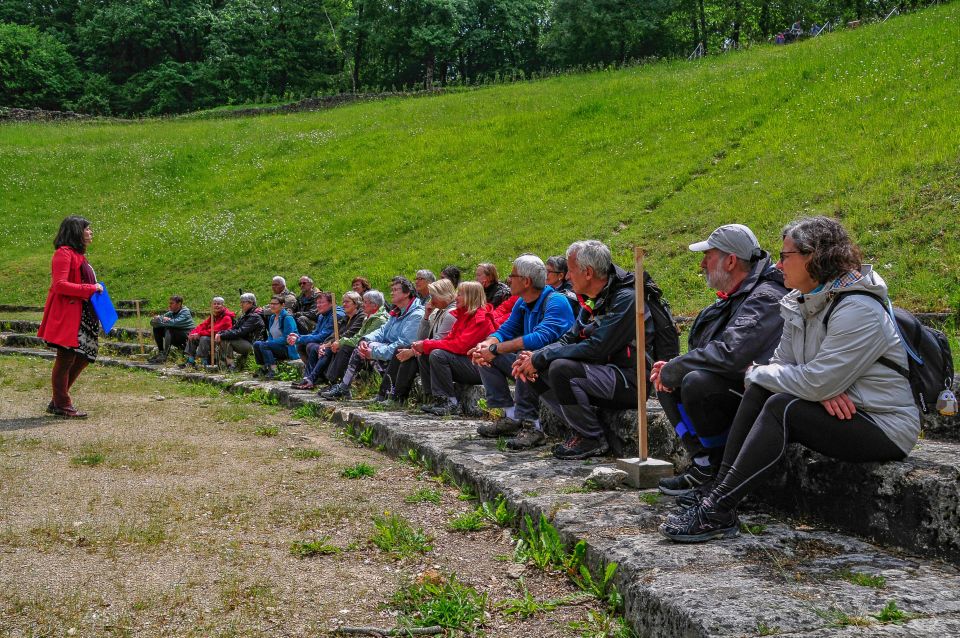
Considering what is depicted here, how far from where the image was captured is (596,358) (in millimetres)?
5098

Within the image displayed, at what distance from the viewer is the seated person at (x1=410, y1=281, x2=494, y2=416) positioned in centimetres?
711

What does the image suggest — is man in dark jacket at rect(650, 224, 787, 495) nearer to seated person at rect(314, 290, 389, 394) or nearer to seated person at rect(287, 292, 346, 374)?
seated person at rect(314, 290, 389, 394)

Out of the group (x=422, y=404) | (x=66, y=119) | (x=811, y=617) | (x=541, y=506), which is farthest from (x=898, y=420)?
(x=66, y=119)

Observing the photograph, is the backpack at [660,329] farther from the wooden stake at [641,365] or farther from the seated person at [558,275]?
the seated person at [558,275]

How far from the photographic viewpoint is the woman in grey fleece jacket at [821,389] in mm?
3086

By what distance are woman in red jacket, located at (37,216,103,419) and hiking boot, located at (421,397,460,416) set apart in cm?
342

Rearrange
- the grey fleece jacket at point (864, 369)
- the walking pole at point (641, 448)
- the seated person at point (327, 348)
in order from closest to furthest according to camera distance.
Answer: the grey fleece jacket at point (864, 369) → the walking pole at point (641, 448) → the seated person at point (327, 348)

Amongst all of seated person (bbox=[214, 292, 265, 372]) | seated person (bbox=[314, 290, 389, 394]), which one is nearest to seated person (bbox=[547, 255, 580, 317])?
seated person (bbox=[314, 290, 389, 394])

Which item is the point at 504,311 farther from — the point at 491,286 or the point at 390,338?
the point at 390,338

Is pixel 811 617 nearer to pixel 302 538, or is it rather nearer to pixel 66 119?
pixel 302 538

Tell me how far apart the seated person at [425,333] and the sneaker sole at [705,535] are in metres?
4.62

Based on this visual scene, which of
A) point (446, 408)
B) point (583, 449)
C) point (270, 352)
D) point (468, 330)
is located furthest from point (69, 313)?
point (583, 449)

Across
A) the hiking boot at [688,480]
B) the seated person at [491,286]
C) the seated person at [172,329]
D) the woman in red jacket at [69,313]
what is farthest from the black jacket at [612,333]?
the seated person at [172,329]

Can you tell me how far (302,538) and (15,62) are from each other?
55.5 m
